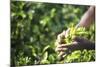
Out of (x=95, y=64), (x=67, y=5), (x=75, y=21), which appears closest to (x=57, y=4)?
(x=67, y=5)

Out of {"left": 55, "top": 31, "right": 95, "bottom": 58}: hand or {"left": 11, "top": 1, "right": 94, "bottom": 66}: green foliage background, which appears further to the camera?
{"left": 55, "top": 31, "right": 95, "bottom": 58}: hand

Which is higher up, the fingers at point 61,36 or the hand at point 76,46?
the fingers at point 61,36

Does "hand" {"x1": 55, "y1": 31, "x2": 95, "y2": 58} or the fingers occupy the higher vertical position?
the fingers

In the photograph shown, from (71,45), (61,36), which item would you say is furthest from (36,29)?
(71,45)

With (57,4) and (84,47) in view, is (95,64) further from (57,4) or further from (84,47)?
(57,4)

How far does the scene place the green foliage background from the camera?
170cm

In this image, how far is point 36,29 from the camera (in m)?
1.77

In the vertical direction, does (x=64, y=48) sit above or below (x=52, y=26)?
below

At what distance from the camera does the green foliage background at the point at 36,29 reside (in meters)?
1.70

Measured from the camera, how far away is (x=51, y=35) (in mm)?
1810
